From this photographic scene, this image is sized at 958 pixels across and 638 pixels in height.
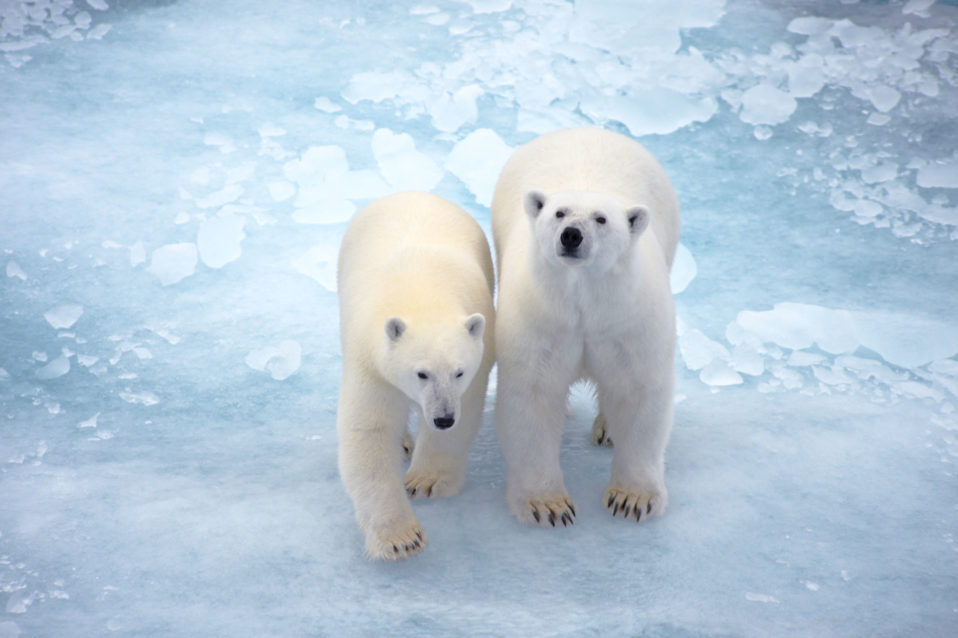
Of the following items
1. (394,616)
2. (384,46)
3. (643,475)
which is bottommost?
(394,616)

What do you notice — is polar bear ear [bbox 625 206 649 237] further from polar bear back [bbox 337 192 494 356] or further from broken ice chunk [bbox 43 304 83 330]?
broken ice chunk [bbox 43 304 83 330]

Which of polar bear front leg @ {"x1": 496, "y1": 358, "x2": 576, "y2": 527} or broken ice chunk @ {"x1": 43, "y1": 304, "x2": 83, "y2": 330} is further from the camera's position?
broken ice chunk @ {"x1": 43, "y1": 304, "x2": 83, "y2": 330}

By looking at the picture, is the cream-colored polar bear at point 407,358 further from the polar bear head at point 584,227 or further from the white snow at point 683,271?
the white snow at point 683,271

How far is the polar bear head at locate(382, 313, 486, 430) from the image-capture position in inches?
129

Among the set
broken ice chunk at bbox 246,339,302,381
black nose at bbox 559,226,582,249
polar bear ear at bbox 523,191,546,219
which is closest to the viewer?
black nose at bbox 559,226,582,249

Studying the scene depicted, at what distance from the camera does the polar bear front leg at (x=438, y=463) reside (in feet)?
12.9

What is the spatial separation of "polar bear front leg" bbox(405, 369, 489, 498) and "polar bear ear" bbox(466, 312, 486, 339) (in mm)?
563

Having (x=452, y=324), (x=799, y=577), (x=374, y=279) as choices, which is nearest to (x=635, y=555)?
(x=799, y=577)

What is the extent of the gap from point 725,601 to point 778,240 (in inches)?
142

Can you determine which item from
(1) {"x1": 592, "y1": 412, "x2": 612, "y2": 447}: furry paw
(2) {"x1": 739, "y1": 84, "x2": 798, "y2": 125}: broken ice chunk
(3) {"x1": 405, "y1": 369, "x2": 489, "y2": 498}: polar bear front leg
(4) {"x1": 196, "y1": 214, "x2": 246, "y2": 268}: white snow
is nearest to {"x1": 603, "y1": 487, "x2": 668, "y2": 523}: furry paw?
(1) {"x1": 592, "y1": 412, "x2": 612, "y2": 447}: furry paw

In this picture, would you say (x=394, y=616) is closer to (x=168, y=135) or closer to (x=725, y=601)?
(x=725, y=601)

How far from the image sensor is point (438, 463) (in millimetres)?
4051

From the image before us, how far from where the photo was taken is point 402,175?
6.96 metres

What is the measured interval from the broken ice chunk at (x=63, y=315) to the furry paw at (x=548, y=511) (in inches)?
118
